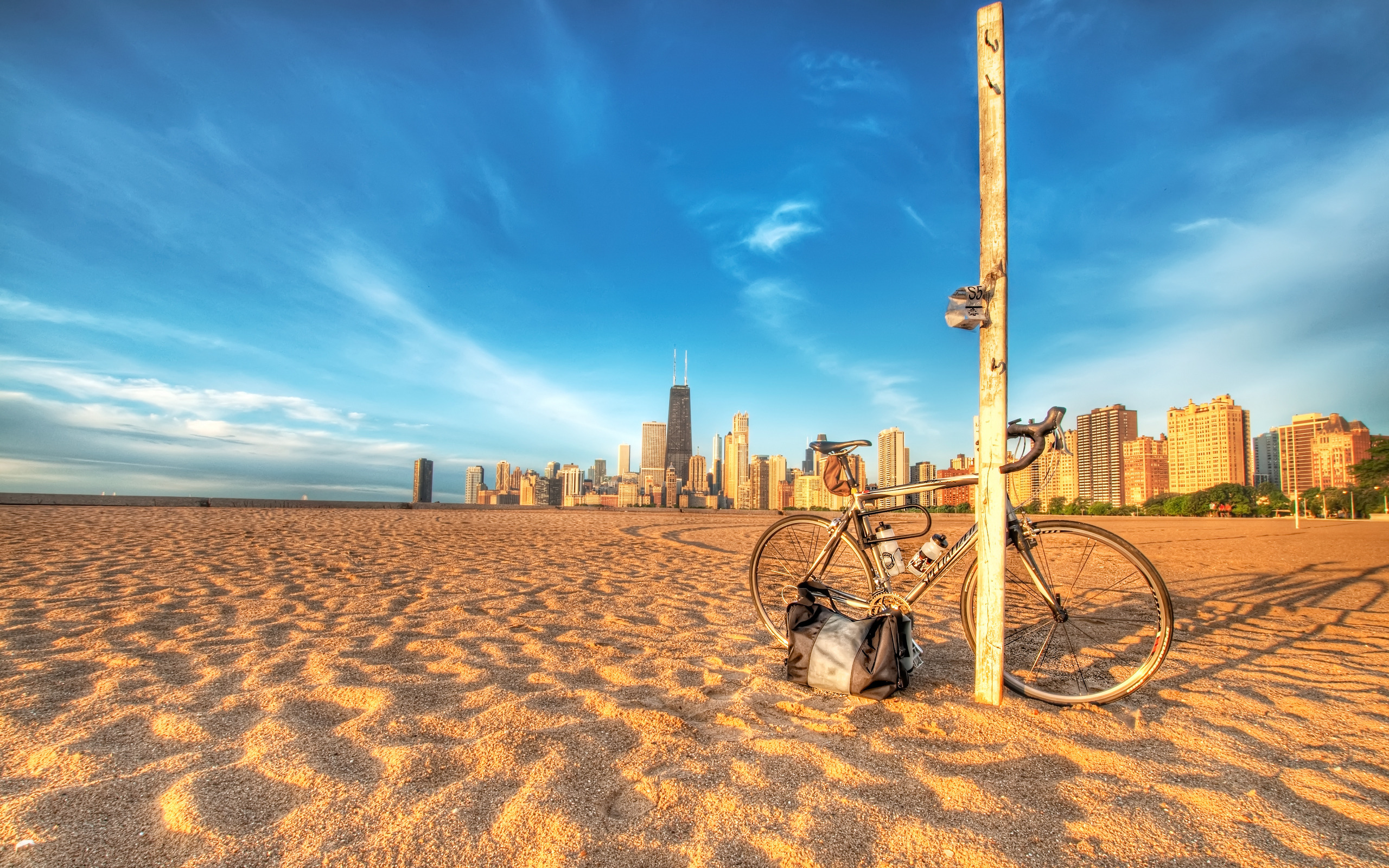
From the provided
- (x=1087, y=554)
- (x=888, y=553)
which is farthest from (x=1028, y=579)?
(x=888, y=553)

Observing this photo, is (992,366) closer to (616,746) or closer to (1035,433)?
(1035,433)

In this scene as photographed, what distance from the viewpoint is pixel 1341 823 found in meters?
2.04

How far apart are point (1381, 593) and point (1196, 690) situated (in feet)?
21.4

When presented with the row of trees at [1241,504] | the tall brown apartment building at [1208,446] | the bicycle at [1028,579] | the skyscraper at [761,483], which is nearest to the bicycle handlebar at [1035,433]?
the bicycle at [1028,579]

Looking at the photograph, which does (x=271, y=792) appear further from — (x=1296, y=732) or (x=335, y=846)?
(x=1296, y=732)

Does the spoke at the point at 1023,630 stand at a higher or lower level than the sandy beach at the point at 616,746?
higher

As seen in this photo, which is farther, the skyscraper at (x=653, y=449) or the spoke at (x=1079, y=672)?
the skyscraper at (x=653, y=449)

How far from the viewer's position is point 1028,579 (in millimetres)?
3350

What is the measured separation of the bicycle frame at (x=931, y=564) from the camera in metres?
3.25

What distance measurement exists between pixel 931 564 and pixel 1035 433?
0.93 meters

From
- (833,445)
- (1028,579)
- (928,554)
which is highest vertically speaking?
(833,445)

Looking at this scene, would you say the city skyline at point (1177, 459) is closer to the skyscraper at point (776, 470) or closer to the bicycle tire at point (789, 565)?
the skyscraper at point (776, 470)

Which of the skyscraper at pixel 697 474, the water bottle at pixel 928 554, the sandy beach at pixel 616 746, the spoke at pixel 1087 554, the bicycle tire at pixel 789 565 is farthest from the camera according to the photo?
the skyscraper at pixel 697 474

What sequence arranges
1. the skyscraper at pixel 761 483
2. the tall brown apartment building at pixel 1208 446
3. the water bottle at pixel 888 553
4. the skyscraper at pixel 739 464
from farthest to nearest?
the skyscraper at pixel 739 464 < the skyscraper at pixel 761 483 < the tall brown apartment building at pixel 1208 446 < the water bottle at pixel 888 553
